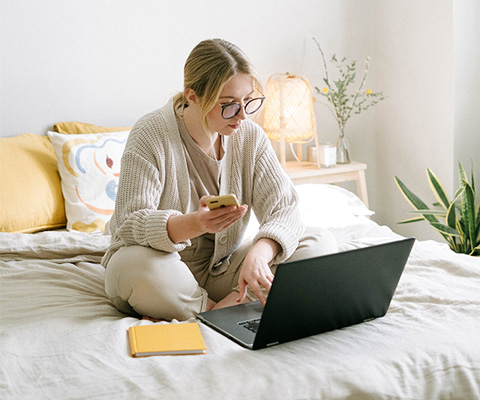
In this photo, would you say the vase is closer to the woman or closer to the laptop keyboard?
the woman

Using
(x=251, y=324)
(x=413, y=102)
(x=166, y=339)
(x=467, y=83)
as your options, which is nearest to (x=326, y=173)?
(x=413, y=102)

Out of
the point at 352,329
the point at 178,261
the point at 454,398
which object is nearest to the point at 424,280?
the point at 352,329

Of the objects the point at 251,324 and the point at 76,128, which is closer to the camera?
the point at 251,324

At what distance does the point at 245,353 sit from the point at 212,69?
734mm

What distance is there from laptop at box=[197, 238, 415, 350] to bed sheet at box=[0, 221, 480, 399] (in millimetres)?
26

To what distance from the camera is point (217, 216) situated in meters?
1.40

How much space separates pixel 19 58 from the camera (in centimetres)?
265

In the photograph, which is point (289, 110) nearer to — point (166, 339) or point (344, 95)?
point (344, 95)

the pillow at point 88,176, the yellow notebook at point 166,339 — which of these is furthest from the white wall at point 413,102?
the yellow notebook at point 166,339

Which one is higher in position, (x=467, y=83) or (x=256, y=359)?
(x=467, y=83)

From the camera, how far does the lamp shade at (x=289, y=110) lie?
9.75ft

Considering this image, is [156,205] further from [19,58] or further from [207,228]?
[19,58]

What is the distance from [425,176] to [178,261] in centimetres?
198

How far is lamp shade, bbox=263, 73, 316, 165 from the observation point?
2973 millimetres
